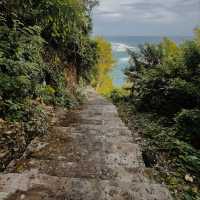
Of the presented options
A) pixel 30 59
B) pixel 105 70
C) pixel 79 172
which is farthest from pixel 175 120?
pixel 105 70

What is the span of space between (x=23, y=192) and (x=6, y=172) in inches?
19.3

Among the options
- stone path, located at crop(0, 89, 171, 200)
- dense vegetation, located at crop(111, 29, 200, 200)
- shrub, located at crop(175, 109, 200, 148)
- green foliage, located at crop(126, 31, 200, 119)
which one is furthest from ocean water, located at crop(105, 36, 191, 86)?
stone path, located at crop(0, 89, 171, 200)

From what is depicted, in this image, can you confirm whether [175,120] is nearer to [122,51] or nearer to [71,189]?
[71,189]

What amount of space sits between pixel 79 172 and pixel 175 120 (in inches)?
115

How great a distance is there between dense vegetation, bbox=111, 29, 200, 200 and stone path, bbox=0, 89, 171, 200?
0.37 metres

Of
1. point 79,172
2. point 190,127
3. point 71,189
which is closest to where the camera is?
point 71,189

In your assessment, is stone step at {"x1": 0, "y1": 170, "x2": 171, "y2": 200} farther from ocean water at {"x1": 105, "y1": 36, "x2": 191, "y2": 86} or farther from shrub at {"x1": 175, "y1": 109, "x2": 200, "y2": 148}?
ocean water at {"x1": 105, "y1": 36, "x2": 191, "y2": 86}

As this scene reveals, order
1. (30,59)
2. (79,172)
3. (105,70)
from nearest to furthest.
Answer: (79,172)
(30,59)
(105,70)

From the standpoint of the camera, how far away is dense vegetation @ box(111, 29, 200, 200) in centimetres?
289

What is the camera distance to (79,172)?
8.05ft

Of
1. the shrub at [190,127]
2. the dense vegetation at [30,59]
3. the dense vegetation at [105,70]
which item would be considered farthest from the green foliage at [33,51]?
the dense vegetation at [105,70]

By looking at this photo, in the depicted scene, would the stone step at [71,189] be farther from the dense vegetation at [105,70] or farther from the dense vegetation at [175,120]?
the dense vegetation at [105,70]

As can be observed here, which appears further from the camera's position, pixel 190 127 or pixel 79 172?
pixel 190 127

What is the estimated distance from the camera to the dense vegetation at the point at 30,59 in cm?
366
